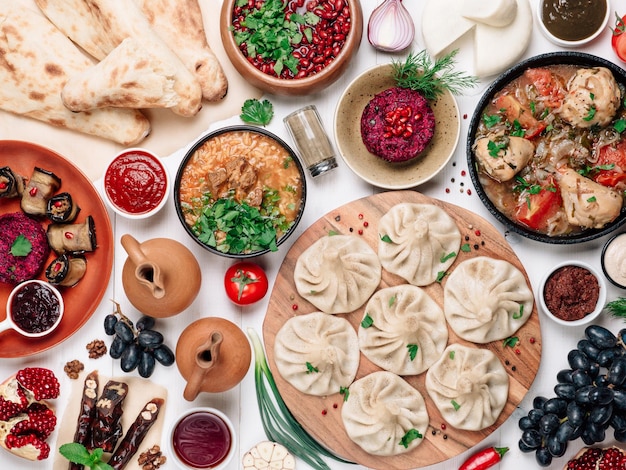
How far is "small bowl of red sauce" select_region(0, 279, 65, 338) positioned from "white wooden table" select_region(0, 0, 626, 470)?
236mm

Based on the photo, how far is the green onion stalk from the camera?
3.46 meters

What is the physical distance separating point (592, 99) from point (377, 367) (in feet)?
5.36

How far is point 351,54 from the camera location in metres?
3.29

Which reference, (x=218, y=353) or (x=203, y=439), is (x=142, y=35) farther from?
(x=203, y=439)

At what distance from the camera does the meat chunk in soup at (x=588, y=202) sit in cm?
314

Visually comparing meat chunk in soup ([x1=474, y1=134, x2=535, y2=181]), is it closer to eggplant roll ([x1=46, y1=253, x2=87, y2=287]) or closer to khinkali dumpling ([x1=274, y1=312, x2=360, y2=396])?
khinkali dumpling ([x1=274, y1=312, x2=360, y2=396])

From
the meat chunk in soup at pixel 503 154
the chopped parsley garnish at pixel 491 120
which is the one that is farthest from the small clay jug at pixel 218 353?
the chopped parsley garnish at pixel 491 120

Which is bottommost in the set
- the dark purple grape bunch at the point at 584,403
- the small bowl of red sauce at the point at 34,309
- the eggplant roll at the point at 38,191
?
the dark purple grape bunch at the point at 584,403

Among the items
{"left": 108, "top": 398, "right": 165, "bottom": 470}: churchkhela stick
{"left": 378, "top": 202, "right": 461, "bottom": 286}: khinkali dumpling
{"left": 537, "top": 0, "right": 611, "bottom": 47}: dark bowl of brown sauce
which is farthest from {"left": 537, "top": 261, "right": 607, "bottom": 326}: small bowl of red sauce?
{"left": 108, "top": 398, "right": 165, "bottom": 470}: churchkhela stick

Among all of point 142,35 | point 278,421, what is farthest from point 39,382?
point 142,35

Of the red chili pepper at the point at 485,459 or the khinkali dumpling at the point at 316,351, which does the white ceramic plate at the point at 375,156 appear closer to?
the khinkali dumpling at the point at 316,351

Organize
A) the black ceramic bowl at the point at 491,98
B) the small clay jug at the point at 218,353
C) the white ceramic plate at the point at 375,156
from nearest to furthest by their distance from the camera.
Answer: the small clay jug at the point at 218,353, the black ceramic bowl at the point at 491,98, the white ceramic plate at the point at 375,156

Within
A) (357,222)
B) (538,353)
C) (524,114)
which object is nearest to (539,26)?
(524,114)

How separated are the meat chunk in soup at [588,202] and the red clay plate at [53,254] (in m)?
2.23
